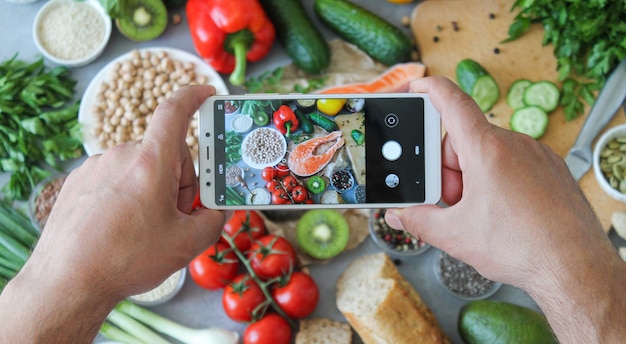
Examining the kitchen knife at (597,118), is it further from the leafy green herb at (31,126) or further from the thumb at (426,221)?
the leafy green herb at (31,126)

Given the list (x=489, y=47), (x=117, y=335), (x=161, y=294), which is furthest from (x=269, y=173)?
(x=489, y=47)

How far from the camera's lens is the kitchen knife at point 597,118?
5.28 feet

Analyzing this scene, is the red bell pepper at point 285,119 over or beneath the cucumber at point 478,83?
over

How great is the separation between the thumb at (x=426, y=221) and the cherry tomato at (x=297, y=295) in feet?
1.43

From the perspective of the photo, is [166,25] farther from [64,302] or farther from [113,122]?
[64,302]

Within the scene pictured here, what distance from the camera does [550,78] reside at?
5.56 ft

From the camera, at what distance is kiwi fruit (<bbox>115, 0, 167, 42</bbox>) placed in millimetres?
1726

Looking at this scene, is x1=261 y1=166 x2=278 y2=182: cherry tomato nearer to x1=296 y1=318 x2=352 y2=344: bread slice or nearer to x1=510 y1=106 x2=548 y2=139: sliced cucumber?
x1=296 y1=318 x2=352 y2=344: bread slice

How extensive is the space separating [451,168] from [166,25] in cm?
99

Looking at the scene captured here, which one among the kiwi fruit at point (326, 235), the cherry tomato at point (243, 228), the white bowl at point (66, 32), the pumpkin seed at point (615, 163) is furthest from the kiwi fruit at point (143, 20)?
the pumpkin seed at point (615, 163)

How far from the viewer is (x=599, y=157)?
163 centimetres

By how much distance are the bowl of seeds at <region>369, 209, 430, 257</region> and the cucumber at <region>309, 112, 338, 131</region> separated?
1.61ft

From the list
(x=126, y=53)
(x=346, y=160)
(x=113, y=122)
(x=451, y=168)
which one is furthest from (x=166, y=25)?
(x=451, y=168)

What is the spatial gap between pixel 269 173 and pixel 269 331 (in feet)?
1.66
